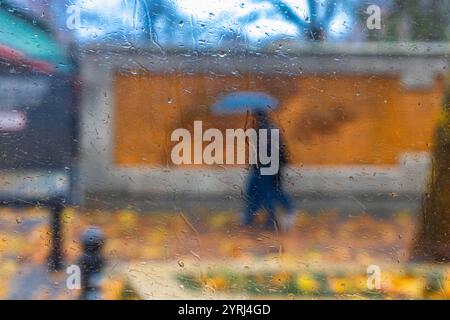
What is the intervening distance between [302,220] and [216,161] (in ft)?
1.08

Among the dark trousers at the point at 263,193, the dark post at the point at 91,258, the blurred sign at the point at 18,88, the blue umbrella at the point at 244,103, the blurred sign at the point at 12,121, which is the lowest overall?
the dark post at the point at 91,258

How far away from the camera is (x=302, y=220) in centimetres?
157

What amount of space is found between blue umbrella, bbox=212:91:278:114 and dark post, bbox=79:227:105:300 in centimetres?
54

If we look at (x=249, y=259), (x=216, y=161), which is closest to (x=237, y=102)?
(x=216, y=161)

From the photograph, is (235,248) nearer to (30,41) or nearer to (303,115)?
(303,115)

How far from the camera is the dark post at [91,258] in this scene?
5.08 feet

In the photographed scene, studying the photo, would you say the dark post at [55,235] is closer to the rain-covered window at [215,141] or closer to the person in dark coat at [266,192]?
the rain-covered window at [215,141]

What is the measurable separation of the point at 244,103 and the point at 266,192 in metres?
0.29

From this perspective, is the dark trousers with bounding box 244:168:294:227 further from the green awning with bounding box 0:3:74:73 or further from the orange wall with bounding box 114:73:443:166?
the green awning with bounding box 0:3:74:73

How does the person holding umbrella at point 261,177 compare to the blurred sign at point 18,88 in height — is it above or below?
below

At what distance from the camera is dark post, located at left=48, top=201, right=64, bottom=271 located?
1.54 metres

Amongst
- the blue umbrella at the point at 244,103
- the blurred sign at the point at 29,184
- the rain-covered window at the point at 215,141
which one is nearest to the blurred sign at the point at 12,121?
the rain-covered window at the point at 215,141

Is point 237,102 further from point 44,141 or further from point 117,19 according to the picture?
point 44,141

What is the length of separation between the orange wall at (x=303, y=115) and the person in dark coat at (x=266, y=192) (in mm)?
41
